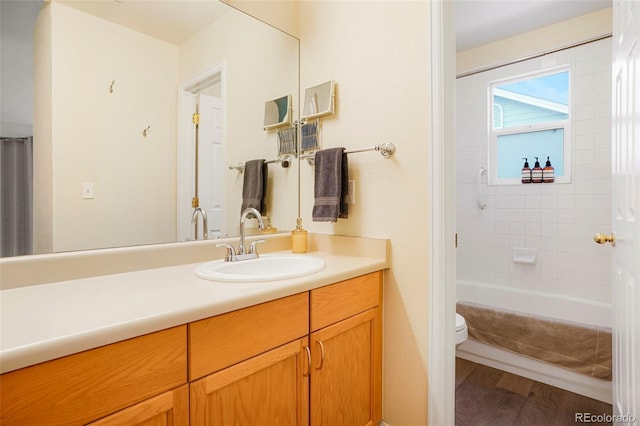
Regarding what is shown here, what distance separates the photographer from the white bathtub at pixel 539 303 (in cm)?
233

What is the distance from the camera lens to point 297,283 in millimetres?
1039

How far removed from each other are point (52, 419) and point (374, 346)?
1.08 metres

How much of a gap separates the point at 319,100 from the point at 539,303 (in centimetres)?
231

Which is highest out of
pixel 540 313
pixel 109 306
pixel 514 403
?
pixel 109 306

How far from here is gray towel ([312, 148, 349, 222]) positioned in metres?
1.53

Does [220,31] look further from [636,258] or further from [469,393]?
[469,393]

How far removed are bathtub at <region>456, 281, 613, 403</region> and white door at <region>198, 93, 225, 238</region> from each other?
1939 millimetres

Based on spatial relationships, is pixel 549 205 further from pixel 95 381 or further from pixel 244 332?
pixel 95 381

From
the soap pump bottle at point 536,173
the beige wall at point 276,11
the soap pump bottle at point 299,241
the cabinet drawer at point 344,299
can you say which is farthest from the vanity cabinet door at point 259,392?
the soap pump bottle at point 536,173

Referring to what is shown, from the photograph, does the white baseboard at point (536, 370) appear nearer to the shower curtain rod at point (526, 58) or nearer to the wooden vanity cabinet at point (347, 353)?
the wooden vanity cabinet at point (347, 353)

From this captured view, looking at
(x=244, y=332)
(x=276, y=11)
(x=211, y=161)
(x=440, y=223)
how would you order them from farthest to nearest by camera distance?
(x=276, y=11)
(x=211, y=161)
(x=440, y=223)
(x=244, y=332)

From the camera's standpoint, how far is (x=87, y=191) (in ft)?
3.84

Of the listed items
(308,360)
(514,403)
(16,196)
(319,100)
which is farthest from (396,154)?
(514,403)

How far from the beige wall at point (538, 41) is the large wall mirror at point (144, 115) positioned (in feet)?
6.19
